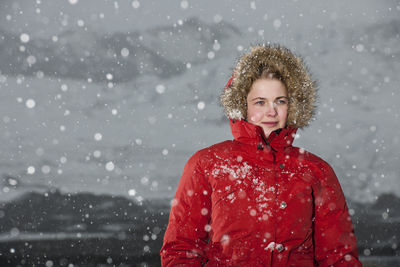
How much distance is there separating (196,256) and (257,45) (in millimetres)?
2105

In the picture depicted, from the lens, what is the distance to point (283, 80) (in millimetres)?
3498

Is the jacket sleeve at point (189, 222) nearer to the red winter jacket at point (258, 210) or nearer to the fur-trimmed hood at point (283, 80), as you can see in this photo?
the red winter jacket at point (258, 210)

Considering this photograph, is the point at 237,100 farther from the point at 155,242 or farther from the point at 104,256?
the point at 155,242

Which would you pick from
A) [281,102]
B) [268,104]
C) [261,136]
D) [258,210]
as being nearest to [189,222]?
[258,210]

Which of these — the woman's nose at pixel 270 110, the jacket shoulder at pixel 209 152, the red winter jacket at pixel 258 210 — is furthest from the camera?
the woman's nose at pixel 270 110

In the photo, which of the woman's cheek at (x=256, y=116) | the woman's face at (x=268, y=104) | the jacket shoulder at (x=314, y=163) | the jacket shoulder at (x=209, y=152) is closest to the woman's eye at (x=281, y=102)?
the woman's face at (x=268, y=104)

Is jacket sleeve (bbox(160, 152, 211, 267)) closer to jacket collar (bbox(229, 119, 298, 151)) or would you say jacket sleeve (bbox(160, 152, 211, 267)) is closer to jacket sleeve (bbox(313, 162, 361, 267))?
jacket collar (bbox(229, 119, 298, 151))

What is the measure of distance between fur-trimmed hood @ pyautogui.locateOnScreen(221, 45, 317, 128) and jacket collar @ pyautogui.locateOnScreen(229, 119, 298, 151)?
158mm

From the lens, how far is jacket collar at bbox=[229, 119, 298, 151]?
128 inches

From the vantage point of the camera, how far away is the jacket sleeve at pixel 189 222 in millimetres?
2924

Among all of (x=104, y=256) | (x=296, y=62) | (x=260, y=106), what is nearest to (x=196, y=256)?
(x=260, y=106)

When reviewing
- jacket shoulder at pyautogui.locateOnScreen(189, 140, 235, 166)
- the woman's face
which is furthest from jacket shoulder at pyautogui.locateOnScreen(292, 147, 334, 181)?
jacket shoulder at pyautogui.locateOnScreen(189, 140, 235, 166)

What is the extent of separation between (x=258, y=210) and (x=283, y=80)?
122 centimetres

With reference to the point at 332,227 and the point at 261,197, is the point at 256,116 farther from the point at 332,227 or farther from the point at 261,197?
the point at 332,227
